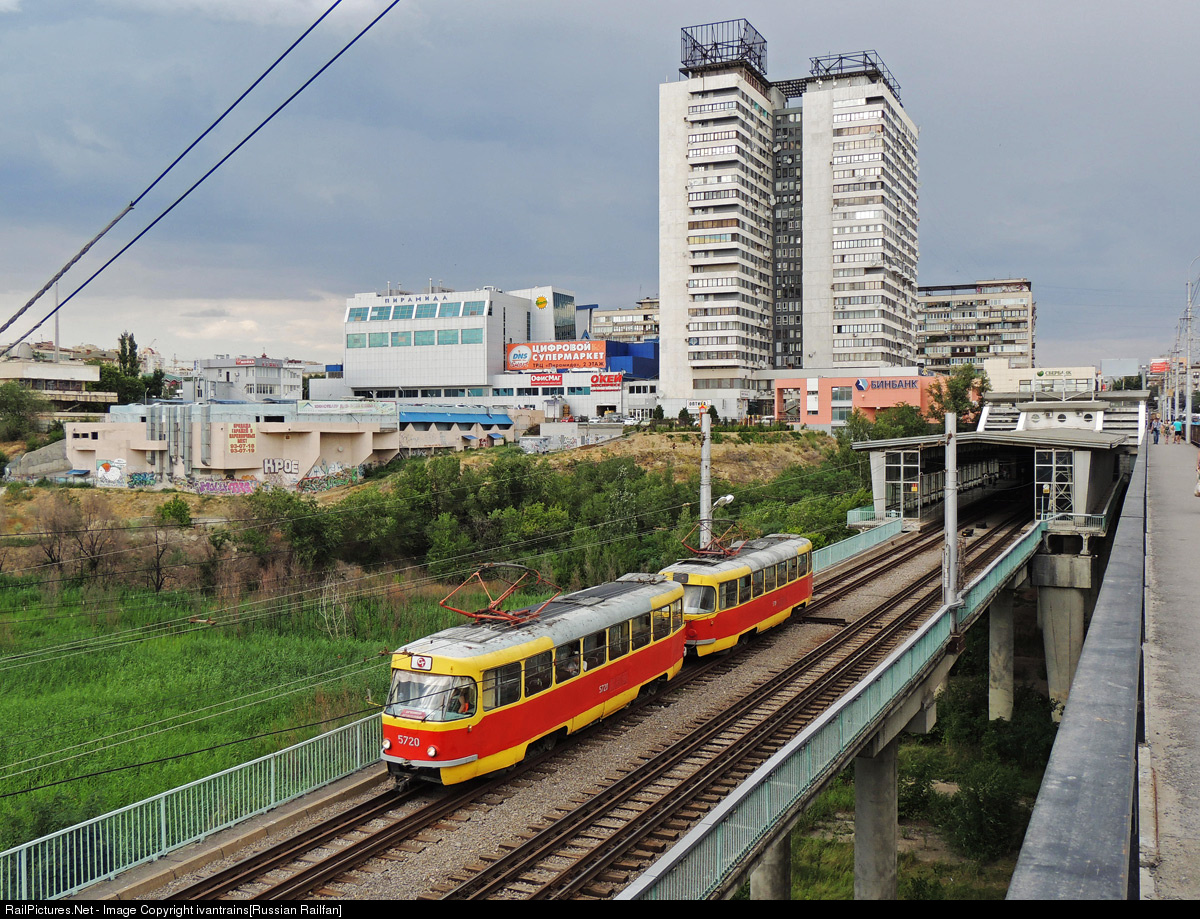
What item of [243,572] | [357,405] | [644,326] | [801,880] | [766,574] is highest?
[644,326]

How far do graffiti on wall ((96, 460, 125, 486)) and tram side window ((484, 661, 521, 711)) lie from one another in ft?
229

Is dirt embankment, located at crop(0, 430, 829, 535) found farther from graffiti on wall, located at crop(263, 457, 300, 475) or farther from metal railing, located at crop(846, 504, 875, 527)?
metal railing, located at crop(846, 504, 875, 527)

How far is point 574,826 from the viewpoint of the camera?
43.7ft

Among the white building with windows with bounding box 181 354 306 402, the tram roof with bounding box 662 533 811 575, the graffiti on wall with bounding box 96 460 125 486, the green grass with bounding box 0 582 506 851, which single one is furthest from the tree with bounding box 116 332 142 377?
the tram roof with bounding box 662 533 811 575

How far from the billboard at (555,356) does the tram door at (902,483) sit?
69241 mm

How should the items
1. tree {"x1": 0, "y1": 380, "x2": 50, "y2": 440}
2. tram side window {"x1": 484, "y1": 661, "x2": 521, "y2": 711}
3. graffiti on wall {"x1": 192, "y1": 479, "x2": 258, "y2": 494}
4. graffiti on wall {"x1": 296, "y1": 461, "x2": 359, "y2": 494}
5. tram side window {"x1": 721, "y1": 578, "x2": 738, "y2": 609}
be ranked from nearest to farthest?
tram side window {"x1": 484, "y1": 661, "x2": 521, "y2": 711} → tram side window {"x1": 721, "y1": 578, "x2": 738, "y2": 609} → graffiti on wall {"x1": 192, "y1": 479, "x2": 258, "y2": 494} → graffiti on wall {"x1": 296, "y1": 461, "x2": 359, "y2": 494} → tree {"x1": 0, "y1": 380, "x2": 50, "y2": 440}

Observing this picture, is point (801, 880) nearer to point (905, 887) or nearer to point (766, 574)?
point (905, 887)

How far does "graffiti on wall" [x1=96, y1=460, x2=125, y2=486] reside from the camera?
74.4 m

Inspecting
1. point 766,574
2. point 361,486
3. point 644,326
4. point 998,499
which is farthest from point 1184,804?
point 644,326

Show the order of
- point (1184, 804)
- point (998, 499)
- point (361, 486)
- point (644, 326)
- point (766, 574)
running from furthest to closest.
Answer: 1. point (644, 326)
2. point (361, 486)
3. point (998, 499)
4. point (766, 574)
5. point (1184, 804)

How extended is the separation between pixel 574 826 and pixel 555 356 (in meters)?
102

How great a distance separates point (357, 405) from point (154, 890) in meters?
73.8

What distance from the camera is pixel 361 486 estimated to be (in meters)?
73.8

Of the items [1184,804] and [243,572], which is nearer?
[1184,804]
